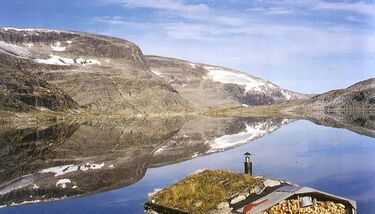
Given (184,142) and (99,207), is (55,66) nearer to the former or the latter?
(184,142)

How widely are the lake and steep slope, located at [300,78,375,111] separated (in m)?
82.5

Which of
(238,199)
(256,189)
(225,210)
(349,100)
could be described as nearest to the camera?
(225,210)

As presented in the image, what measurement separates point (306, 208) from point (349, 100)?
142 m

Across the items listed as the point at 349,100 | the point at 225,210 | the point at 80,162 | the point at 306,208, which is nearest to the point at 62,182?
the point at 80,162

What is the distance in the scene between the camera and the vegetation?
16.5 metres

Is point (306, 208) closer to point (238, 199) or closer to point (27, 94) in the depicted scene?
point (238, 199)

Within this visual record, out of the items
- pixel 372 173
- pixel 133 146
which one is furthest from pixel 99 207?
pixel 133 146

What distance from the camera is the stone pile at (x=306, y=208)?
51.6ft

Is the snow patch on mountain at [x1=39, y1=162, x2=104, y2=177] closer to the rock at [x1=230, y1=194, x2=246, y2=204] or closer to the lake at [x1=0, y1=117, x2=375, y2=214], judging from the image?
the lake at [x1=0, y1=117, x2=375, y2=214]

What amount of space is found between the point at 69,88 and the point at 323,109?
8505cm

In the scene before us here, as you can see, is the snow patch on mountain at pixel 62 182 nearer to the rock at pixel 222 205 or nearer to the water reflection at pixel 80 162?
the water reflection at pixel 80 162

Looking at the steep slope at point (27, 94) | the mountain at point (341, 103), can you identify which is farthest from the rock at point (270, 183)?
the steep slope at point (27, 94)

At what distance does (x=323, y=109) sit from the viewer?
156750mm

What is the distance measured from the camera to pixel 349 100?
151375 millimetres
